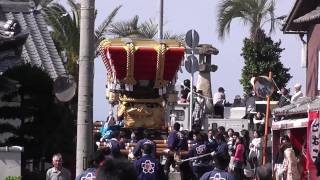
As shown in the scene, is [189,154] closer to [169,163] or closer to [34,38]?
[169,163]

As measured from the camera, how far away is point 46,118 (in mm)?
22156

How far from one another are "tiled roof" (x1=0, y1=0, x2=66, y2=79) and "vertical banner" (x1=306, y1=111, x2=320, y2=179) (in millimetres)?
11422

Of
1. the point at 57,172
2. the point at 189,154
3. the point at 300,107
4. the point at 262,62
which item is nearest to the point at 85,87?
the point at 57,172

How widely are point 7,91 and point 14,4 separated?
930 centimetres

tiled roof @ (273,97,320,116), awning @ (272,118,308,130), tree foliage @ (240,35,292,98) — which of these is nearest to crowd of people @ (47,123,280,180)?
awning @ (272,118,308,130)

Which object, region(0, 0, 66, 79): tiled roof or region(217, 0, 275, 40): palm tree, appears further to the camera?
region(217, 0, 275, 40): palm tree

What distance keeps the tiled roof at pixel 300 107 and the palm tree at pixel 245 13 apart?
1654cm

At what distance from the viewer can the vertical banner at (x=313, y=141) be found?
20391mm

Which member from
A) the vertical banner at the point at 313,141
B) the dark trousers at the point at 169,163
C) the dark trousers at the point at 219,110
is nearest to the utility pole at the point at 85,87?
the vertical banner at the point at 313,141

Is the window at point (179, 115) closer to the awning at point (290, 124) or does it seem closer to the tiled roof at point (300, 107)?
the tiled roof at point (300, 107)

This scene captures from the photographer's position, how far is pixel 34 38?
106 feet

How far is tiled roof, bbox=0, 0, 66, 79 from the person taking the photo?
30.5 meters

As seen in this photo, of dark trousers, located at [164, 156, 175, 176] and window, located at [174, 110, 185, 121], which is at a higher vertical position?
window, located at [174, 110, 185, 121]

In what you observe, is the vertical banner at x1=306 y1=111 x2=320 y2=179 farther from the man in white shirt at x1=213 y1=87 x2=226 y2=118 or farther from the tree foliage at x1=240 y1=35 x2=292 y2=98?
the tree foliage at x1=240 y1=35 x2=292 y2=98
